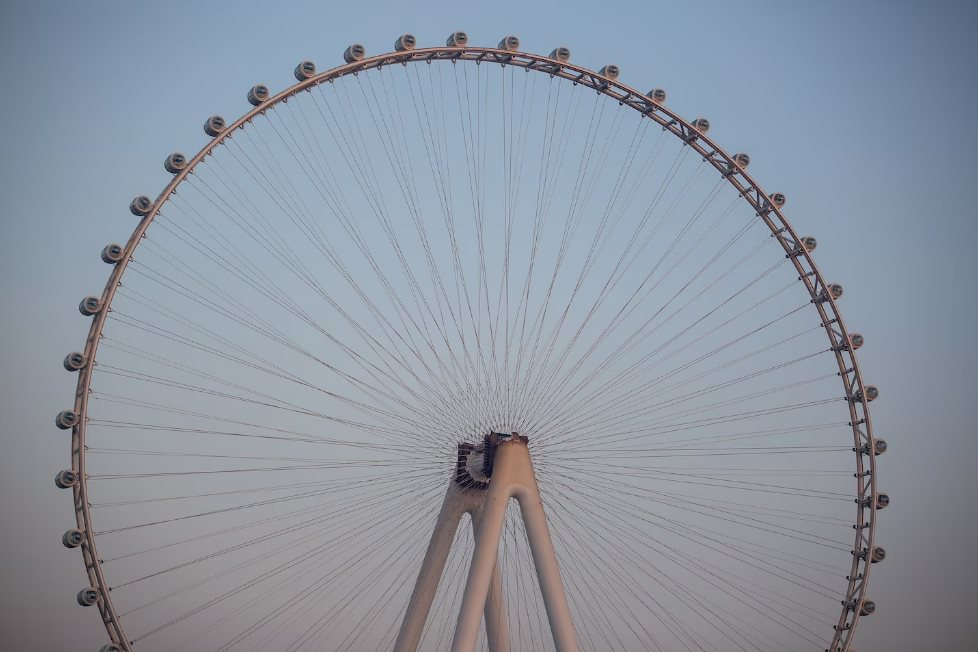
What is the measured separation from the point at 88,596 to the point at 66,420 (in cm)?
387

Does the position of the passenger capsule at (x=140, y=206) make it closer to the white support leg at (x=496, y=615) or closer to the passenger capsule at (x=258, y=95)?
the passenger capsule at (x=258, y=95)

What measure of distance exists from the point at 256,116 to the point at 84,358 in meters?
7.03

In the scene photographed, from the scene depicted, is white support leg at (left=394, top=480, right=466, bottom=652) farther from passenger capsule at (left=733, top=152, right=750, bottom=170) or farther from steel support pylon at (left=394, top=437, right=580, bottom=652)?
passenger capsule at (left=733, top=152, right=750, bottom=170)

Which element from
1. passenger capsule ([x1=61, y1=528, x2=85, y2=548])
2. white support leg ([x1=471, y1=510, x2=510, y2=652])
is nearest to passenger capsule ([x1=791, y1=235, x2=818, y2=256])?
white support leg ([x1=471, y1=510, x2=510, y2=652])

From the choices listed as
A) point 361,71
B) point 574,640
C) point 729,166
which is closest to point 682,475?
point 574,640

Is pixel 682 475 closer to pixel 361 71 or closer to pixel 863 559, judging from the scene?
pixel 863 559

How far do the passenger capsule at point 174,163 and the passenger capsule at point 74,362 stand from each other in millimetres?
4765

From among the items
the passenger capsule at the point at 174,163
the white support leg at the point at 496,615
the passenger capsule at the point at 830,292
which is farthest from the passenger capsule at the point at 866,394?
the passenger capsule at the point at 174,163

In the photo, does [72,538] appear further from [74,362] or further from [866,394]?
[866,394]

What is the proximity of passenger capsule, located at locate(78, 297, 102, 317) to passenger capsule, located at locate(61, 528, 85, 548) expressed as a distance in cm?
481

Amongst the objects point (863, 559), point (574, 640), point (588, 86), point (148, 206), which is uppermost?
point (588, 86)

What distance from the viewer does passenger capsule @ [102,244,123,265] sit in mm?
31547

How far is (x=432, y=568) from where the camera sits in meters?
36.1

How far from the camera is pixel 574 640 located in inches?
1334
